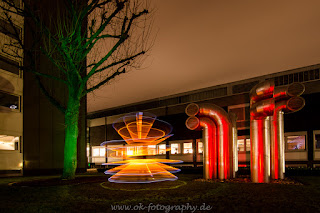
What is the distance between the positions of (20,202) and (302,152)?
18.4 meters

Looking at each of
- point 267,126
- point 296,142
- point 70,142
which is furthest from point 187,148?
point 267,126

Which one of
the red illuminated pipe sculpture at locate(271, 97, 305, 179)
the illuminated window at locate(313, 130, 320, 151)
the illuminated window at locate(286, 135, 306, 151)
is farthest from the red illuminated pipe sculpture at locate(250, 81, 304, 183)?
the illuminated window at locate(286, 135, 306, 151)

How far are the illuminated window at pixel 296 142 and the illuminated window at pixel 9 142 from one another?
18.5m

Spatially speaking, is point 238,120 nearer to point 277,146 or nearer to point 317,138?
point 317,138

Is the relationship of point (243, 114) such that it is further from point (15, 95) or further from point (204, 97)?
point (15, 95)

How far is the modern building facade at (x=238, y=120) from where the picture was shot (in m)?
18.3

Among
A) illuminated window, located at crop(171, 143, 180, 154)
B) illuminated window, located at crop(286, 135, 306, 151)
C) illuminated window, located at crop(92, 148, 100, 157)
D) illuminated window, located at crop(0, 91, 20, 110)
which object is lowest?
illuminated window, located at crop(92, 148, 100, 157)

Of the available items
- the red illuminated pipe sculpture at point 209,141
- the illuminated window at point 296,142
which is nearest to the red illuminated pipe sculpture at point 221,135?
the red illuminated pipe sculpture at point 209,141

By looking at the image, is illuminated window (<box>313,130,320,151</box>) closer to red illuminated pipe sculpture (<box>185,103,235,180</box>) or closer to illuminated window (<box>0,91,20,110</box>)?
red illuminated pipe sculpture (<box>185,103,235,180</box>)

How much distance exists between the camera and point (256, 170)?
30.6ft

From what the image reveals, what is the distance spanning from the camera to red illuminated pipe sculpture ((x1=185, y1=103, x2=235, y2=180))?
33.2 feet

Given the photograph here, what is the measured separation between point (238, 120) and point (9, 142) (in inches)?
672


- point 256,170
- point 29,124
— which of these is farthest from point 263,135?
point 29,124

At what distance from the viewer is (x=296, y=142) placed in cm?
1916
